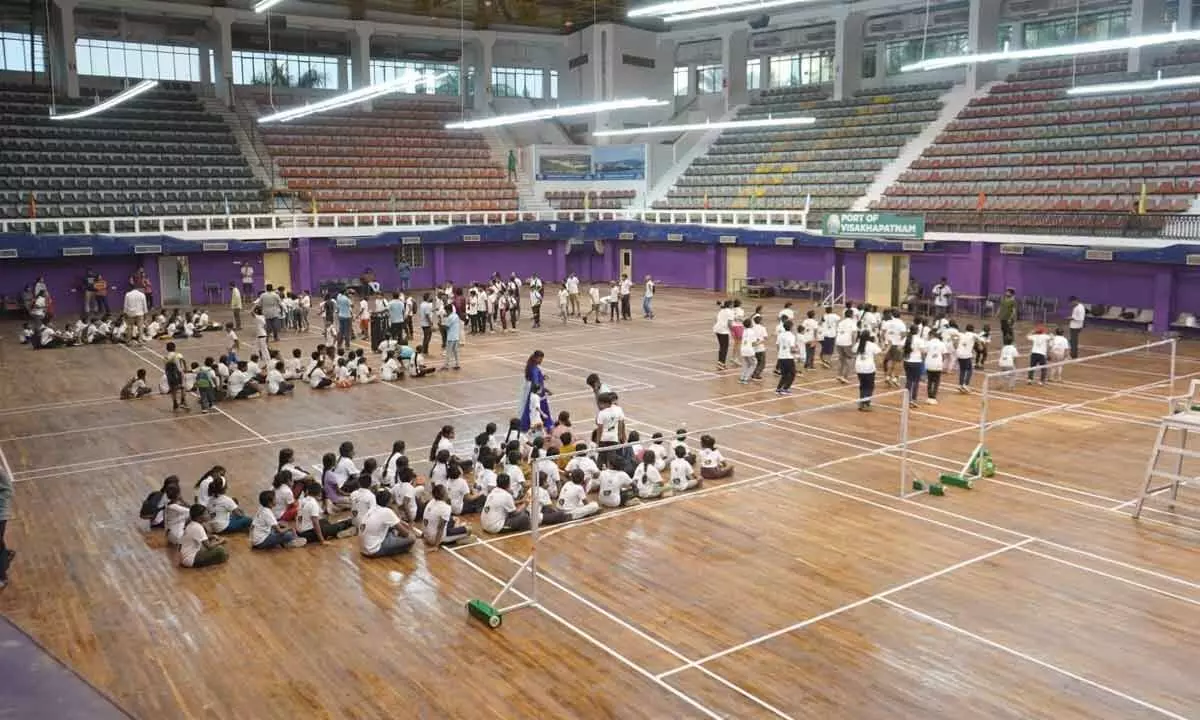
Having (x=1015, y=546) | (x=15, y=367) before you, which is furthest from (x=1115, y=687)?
(x=15, y=367)

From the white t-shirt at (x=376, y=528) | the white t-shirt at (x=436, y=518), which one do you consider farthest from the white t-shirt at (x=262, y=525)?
the white t-shirt at (x=436, y=518)

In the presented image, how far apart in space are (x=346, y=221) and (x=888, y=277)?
22163 mm

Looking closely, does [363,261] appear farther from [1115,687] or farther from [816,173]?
[1115,687]

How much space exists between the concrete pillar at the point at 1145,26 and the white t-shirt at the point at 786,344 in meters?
25.9

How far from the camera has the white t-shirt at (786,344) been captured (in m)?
20.7

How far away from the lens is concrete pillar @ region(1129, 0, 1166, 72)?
3731 centimetres

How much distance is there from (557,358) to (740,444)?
995 centimetres

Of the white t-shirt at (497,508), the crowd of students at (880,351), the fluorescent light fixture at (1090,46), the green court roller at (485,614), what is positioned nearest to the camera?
the green court roller at (485,614)

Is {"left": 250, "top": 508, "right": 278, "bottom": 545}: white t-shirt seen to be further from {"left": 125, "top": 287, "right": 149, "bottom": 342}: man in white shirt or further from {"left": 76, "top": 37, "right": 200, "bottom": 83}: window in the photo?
{"left": 76, "top": 37, "right": 200, "bottom": 83}: window

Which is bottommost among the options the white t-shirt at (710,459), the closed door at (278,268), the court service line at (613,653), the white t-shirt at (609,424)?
the court service line at (613,653)

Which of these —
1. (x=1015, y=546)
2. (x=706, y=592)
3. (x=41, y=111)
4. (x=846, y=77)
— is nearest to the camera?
(x=706, y=592)

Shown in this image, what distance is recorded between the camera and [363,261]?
42438 millimetres

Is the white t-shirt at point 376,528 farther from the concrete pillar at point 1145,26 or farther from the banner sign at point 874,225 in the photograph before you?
the concrete pillar at point 1145,26

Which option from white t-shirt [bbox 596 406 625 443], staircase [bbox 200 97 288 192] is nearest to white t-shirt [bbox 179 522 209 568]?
Answer: white t-shirt [bbox 596 406 625 443]
